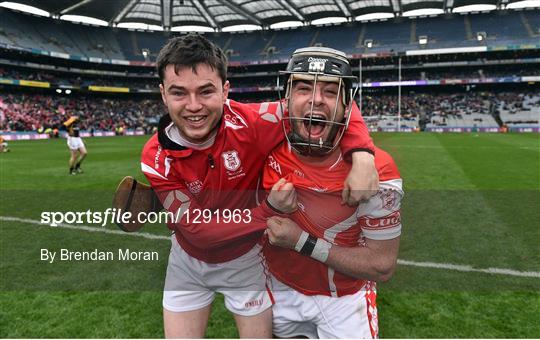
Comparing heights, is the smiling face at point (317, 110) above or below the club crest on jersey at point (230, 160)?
above

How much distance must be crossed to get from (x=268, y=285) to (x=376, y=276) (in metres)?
0.78

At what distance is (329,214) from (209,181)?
33.1 inches

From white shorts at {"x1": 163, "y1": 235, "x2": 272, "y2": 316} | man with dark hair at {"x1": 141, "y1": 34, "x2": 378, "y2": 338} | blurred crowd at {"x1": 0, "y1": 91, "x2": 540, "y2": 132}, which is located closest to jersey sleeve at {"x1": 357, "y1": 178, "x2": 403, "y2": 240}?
man with dark hair at {"x1": 141, "y1": 34, "x2": 378, "y2": 338}

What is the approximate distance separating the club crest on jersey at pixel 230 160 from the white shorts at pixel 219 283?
60cm

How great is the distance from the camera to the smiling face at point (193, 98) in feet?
7.37

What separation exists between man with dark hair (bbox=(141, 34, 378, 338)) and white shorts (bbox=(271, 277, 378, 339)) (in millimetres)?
139

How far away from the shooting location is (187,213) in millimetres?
2396

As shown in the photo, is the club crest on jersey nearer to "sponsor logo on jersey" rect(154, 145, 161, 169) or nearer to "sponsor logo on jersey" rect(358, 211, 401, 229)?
"sponsor logo on jersey" rect(154, 145, 161, 169)

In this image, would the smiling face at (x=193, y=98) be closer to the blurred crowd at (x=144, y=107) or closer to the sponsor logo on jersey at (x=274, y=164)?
the sponsor logo on jersey at (x=274, y=164)

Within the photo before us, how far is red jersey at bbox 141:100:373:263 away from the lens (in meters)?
2.37

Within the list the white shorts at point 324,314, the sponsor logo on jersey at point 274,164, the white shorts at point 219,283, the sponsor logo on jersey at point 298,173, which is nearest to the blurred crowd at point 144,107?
the white shorts at point 219,283

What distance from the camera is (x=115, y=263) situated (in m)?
5.22

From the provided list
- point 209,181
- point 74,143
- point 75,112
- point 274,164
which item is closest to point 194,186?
point 209,181

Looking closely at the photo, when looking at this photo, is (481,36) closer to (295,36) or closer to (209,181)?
(295,36)
